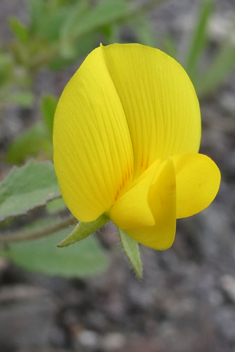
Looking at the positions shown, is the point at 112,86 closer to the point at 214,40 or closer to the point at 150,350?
the point at 150,350

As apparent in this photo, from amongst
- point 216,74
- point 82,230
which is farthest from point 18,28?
point 216,74

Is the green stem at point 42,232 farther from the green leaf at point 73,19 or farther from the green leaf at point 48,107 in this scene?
the green leaf at point 73,19

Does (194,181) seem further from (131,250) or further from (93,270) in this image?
(93,270)

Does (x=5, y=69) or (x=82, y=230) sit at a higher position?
(x=82, y=230)

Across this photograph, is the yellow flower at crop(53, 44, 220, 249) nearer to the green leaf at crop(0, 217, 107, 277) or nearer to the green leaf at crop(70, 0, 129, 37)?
the green leaf at crop(0, 217, 107, 277)

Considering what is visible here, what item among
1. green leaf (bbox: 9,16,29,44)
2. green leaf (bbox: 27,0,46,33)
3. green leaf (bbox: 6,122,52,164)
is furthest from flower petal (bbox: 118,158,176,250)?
green leaf (bbox: 27,0,46,33)
